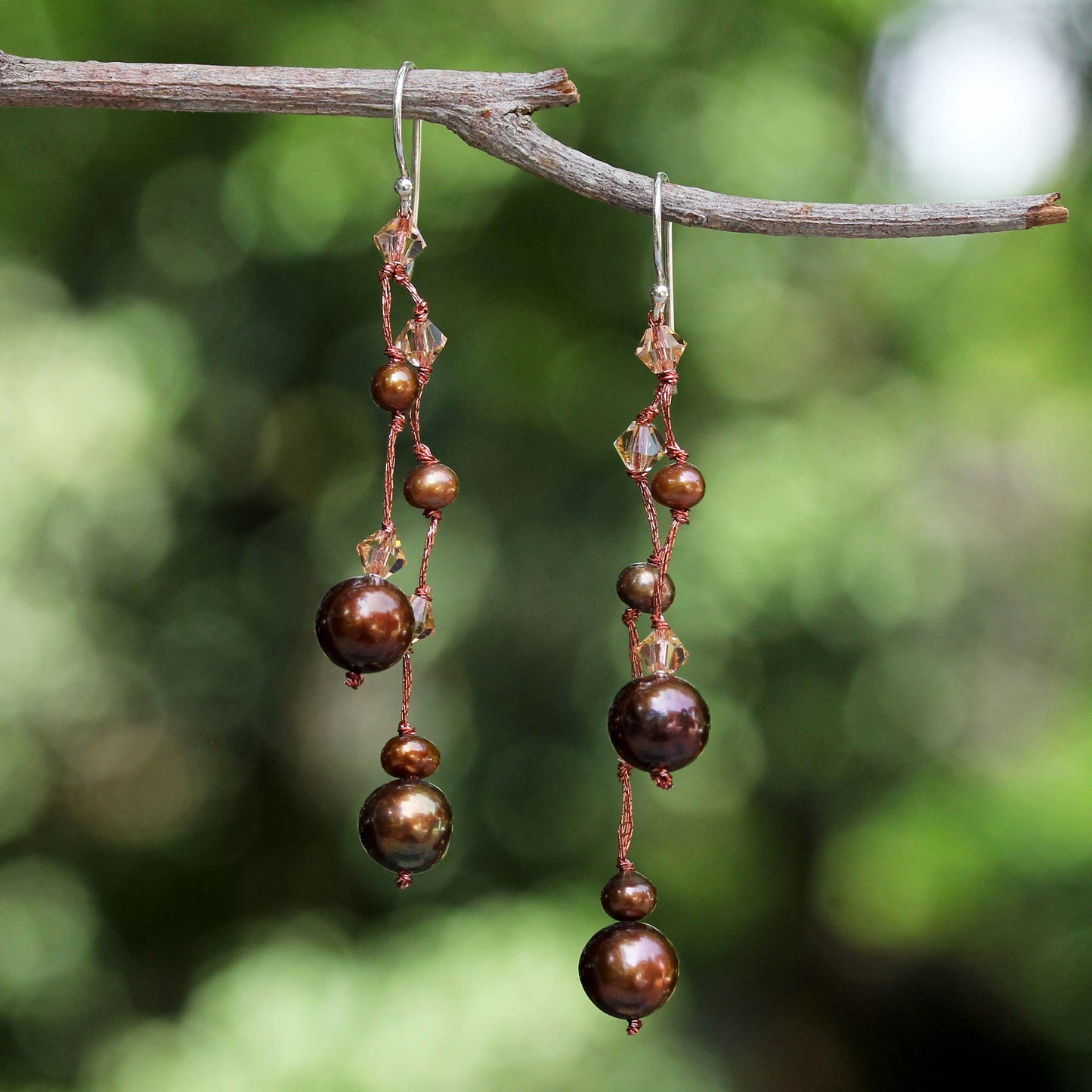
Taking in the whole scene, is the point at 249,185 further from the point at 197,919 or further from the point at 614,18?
the point at 197,919

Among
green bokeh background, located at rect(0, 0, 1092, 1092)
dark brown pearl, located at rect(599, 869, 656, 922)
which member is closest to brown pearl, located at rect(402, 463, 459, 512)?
dark brown pearl, located at rect(599, 869, 656, 922)

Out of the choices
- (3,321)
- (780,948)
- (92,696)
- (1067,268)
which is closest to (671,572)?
(780,948)

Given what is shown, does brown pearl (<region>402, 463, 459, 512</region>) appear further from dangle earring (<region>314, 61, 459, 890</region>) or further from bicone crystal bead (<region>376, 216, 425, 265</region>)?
bicone crystal bead (<region>376, 216, 425, 265</region>)

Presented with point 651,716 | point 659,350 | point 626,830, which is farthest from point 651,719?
point 659,350

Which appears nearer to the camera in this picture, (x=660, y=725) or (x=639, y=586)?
(x=660, y=725)

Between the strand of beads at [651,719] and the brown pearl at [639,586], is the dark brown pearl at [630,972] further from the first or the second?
the brown pearl at [639,586]

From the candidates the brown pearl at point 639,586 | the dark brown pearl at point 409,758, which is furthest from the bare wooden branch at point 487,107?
the dark brown pearl at point 409,758

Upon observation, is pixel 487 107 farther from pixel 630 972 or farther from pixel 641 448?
pixel 630 972
